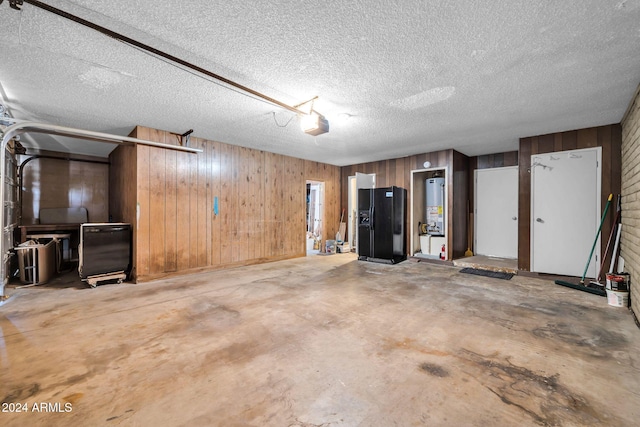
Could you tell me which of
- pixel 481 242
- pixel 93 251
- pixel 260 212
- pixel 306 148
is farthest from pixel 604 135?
pixel 93 251

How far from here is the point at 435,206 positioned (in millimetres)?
6684

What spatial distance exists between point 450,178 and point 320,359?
533cm

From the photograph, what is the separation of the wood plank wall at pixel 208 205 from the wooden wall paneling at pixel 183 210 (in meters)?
0.02

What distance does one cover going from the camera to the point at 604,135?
170 inches

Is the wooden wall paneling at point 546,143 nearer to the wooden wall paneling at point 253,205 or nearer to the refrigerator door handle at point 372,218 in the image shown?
the refrigerator door handle at point 372,218

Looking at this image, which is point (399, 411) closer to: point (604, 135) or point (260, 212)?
point (260, 212)

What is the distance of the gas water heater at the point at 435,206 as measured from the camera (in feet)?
21.5

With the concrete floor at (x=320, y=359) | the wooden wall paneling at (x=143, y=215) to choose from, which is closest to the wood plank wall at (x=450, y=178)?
the concrete floor at (x=320, y=359)

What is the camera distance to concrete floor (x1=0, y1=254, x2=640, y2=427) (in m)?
1.57

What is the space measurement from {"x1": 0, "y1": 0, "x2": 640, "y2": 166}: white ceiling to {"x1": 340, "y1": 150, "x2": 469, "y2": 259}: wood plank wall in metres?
1.76

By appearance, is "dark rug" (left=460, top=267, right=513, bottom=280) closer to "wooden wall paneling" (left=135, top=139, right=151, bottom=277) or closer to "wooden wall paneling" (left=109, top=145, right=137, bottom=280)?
"wooden wall paneling" (left=135, top=139, right=151, bottom=277)

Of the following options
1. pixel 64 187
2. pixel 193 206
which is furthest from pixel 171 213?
pixel 64 187

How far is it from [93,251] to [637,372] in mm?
6438

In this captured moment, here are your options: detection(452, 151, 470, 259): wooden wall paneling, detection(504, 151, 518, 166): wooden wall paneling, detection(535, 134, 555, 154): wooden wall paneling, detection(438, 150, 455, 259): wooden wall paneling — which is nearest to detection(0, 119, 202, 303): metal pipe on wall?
detection(438, 150, 455, 259): wooden wall paneling
